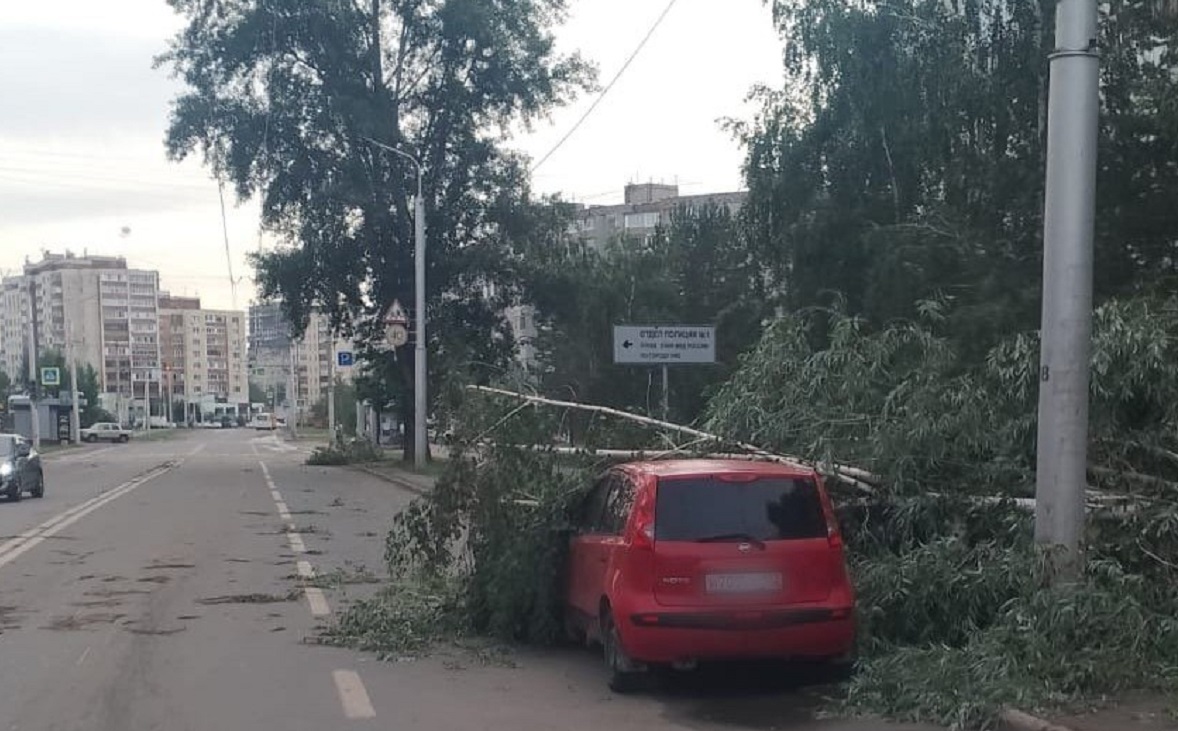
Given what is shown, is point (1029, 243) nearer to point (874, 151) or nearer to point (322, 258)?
point (874, 151)

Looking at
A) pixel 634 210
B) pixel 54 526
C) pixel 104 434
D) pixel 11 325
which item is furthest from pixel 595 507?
pixel 11 325

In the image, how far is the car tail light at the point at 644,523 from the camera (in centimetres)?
774

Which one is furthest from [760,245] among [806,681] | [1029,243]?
[806,681]

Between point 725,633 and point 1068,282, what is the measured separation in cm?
333

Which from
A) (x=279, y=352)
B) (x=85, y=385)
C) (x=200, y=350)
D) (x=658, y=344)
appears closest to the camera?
(x=658, y=344)

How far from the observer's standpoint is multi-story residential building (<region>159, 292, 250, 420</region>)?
163 m

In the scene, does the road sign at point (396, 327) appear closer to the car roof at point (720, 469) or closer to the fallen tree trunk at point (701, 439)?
the fallen tree trunk at point (701, 439)

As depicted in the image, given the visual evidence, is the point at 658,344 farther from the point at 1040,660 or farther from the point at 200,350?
the point at 200,350

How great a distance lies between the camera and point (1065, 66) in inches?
328

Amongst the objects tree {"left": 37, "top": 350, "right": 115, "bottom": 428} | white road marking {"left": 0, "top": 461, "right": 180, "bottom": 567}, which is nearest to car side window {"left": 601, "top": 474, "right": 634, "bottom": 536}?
white road marking {"left": 0, "top": 461, "right": 180, "bottom": 567}

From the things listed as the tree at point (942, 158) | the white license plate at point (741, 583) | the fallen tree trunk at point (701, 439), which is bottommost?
the white license plate at point (741, 583)

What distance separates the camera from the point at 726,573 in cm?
763

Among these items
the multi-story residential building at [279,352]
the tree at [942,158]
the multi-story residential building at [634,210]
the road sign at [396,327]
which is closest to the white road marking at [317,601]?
the tree at [942,158]

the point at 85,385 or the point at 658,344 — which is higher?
the point at 658,344
